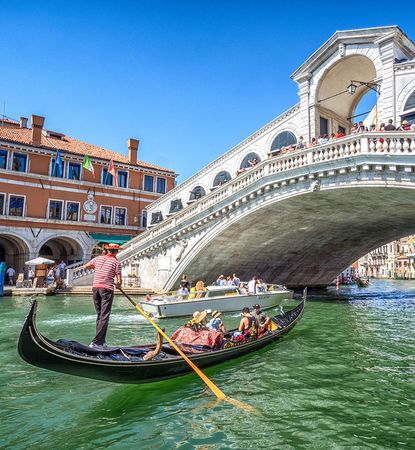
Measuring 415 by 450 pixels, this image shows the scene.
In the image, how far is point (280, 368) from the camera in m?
6.15

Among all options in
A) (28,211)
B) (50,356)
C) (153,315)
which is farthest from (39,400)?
(28,211)

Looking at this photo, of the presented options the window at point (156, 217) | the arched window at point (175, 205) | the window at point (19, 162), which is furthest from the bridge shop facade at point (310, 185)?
the window at point (19, 162)

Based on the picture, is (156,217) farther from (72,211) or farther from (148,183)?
(72,211)

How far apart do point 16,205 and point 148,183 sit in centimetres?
836

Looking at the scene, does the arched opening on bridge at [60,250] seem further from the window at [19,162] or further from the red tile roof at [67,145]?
the red tile roof at [67,145]

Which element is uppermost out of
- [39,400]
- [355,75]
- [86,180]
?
[355,75]

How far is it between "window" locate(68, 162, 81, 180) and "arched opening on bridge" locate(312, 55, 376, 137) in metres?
14.2

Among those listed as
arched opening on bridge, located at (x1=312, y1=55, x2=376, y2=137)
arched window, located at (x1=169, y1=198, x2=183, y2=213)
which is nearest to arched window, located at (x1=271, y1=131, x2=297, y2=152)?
arched opening on bridge, located at (x1=312, y1=55, x2=376, y2=137)

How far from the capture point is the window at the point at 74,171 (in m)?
23.0

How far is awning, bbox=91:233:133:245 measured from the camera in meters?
23.2

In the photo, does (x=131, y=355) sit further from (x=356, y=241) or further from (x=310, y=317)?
(x=356, y=241)

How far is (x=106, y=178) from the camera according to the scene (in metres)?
24.2

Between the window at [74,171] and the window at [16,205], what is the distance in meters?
3.08

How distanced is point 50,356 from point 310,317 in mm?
9794
